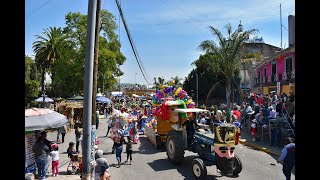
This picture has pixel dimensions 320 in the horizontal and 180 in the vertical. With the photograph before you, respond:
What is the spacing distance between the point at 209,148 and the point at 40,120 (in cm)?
558

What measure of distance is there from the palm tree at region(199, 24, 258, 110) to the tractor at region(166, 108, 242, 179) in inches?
439

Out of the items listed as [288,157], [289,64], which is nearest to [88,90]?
[288,157]

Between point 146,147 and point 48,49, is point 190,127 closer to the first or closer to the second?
point 146,147

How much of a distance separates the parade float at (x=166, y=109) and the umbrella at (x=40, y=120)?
449 cm

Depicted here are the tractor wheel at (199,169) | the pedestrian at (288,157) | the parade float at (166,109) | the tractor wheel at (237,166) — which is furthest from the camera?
the parade float at (166,109)

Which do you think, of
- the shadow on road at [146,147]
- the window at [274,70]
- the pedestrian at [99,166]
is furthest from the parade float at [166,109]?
the window at [274,70]

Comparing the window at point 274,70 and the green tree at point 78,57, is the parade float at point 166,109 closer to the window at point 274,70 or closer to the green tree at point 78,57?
the window at point 274,70

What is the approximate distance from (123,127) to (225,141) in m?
5.74

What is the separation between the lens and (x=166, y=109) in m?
13.5

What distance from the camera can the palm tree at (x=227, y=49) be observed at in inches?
852
